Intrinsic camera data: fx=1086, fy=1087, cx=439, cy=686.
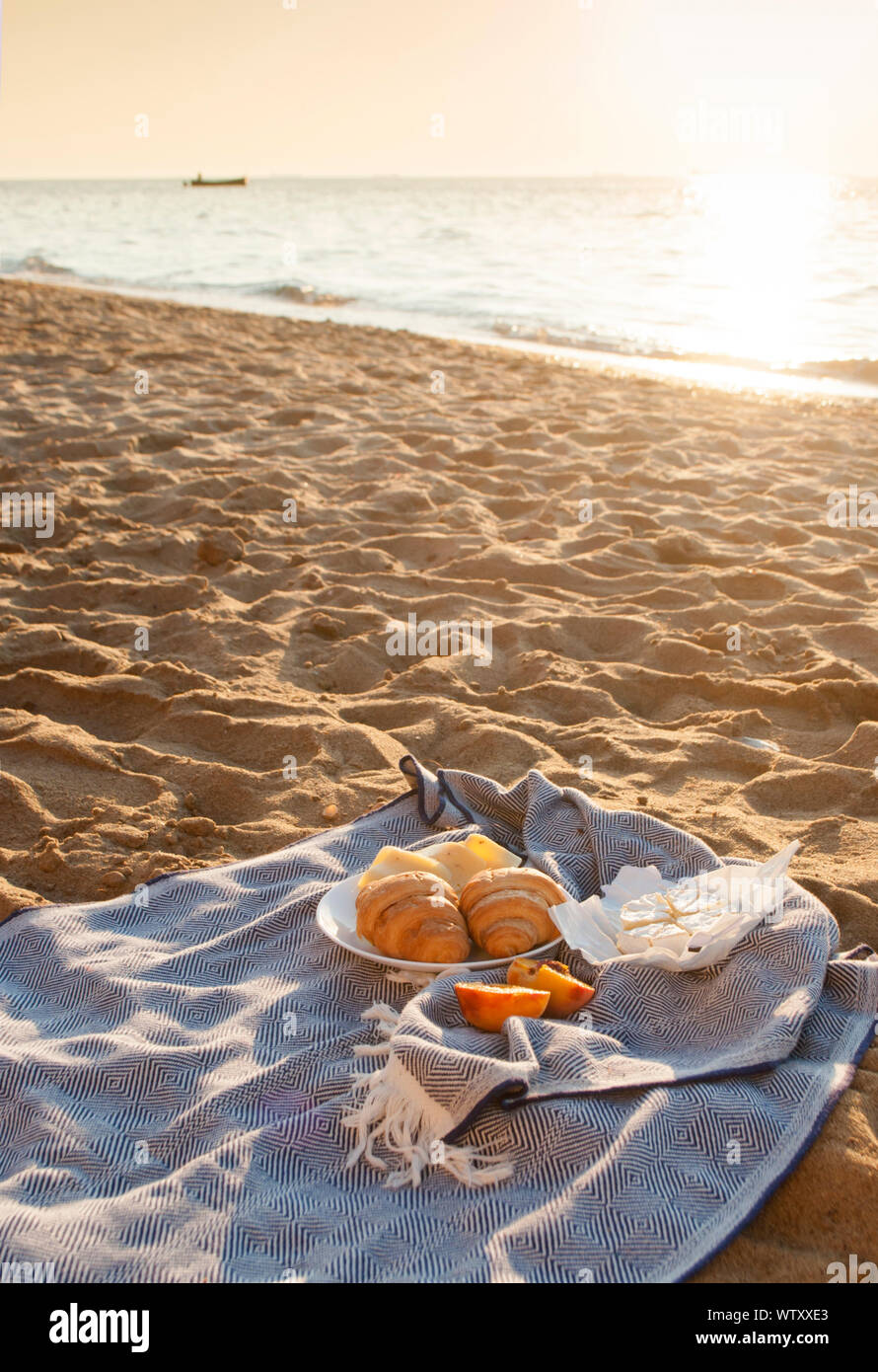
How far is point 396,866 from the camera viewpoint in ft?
8.35

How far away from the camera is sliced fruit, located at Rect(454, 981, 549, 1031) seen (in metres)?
2.15

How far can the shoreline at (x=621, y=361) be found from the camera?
34.1 feet

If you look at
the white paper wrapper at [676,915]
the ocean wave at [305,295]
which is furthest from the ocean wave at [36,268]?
the white paper wrapper at [676,915]

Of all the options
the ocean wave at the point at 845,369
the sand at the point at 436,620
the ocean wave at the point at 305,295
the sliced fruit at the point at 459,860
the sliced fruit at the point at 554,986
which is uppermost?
the ocean wave at the point at 305,295

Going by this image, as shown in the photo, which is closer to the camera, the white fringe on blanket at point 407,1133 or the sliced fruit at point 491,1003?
the white fringe on blanket at point 407,1133

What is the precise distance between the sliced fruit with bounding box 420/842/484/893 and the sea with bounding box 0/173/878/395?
367 inches

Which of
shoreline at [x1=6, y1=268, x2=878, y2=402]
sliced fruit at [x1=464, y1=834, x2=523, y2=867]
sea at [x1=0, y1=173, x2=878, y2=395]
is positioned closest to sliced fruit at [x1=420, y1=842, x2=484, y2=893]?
sliced fruit at [x1=464, y1=834, x2=523, y2=867]

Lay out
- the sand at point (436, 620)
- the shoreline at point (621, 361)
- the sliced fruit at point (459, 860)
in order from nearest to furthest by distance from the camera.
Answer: the sliced fruit at point (459, 860), the sand at point (436, 620), the shoreline at point (621, 361)

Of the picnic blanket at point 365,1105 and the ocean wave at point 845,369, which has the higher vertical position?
the ocean wave at point 845,369

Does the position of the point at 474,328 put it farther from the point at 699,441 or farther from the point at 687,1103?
the point at 687,1103

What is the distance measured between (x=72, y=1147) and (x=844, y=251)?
23.4 metres

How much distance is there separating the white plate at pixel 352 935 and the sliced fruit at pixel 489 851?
0.30 meters

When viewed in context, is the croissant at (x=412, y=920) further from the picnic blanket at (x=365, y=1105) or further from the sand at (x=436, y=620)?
the sand at (x=436, y=620)

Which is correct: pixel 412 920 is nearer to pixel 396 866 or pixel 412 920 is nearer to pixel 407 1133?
pixel 396 866
